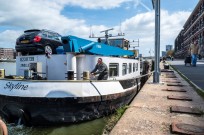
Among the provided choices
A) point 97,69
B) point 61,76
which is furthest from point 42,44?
point 97,69

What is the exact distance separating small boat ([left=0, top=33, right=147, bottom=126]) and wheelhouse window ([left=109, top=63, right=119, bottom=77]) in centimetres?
77

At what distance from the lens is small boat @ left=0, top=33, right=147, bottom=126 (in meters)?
7.61

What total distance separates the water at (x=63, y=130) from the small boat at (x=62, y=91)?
19cm

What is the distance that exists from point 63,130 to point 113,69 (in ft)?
13.4

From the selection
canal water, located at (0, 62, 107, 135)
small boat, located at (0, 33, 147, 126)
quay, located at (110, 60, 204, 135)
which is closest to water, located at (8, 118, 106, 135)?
canal water, located at (0, 62, 107, 135)

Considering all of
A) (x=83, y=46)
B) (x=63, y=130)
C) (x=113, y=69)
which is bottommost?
(x=63, y=130)

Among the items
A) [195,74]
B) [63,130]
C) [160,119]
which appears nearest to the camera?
[160,119]

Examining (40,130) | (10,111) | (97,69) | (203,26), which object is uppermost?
(203,26)

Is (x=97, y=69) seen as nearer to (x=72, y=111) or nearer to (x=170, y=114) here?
(x=72, y=111)

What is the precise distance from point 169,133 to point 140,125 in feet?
2.55

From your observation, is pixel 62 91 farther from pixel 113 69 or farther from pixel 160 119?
pixel 113 69

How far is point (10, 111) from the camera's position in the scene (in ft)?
26.7

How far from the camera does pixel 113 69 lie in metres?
10.7

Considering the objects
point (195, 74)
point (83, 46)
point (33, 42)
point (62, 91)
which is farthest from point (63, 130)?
point (195, 74)
